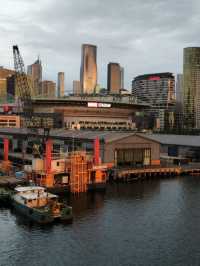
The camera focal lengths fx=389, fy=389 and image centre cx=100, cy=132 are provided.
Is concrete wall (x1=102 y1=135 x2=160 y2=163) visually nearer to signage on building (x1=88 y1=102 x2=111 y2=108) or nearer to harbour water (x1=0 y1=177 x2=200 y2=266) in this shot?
harbour water (x1=0 y1=177 x2=200 y2=266)

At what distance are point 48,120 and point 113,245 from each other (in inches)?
5522

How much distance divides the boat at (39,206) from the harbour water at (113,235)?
1142 millimetres

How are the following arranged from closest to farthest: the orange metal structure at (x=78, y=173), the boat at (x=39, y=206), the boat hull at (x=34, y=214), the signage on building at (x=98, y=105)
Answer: the boat hull at (x=34, y=214)
the boat at (x=39, y=206)
the orange metal structure at (x=78, y=173)
the signage on building at (x=98, y=105)

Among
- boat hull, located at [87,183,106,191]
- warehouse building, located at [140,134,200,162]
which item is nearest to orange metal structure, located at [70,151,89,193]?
boat hull, located at [87,183,106,191]

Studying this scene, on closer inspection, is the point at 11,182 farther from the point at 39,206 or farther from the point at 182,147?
the point at 182,147

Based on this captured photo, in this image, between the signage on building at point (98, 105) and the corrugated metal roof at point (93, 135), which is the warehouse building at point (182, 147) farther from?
the signage on building at point (98, 105)

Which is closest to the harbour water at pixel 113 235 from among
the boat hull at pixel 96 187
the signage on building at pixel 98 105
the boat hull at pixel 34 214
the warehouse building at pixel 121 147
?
the boat hull at pixel 34 214

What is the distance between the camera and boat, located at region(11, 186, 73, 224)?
49.3 meters

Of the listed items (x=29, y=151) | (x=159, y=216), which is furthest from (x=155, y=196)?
(x=29, y=151)

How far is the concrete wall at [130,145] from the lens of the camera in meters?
86.2

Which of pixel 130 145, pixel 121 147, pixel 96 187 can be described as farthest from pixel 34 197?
pixel 130 145

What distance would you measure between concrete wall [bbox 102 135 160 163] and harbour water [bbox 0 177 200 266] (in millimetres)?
22512

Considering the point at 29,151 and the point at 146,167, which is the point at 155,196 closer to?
the point at 146,167

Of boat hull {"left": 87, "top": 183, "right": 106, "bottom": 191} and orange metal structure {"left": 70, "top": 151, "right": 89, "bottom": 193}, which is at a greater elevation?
orange metal structure {"left": 70, "top": 151, "right": 89, "bottom": 193}
